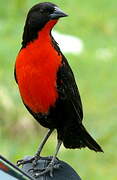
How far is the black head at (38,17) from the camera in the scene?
341 centimetres

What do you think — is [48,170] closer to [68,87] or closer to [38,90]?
[38,90]

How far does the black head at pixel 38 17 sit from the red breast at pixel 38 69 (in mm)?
19

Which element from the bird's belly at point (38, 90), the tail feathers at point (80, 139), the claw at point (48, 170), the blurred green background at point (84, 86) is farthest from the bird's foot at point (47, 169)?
the blurred green background at point (84, 86)

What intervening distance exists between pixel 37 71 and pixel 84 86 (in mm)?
2587

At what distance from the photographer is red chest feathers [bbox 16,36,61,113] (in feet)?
11.1

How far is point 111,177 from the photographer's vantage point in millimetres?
5266

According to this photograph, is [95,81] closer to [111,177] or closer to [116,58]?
[116,58]

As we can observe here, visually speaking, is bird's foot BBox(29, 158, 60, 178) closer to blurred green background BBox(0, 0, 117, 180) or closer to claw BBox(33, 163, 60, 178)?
claw BBox(33, 163, 60, 178)

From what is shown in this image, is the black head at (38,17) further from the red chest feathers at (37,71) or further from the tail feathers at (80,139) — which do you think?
the tail feathers at (80,139)

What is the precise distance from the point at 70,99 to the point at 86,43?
286 centimetres

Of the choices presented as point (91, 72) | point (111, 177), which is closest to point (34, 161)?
point (111, 177)

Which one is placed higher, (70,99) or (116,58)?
(70,99)

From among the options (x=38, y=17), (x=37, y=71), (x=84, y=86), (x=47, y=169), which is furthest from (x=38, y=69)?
(x=84, y=86)

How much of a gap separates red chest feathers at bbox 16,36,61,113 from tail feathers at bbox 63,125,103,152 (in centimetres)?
26
